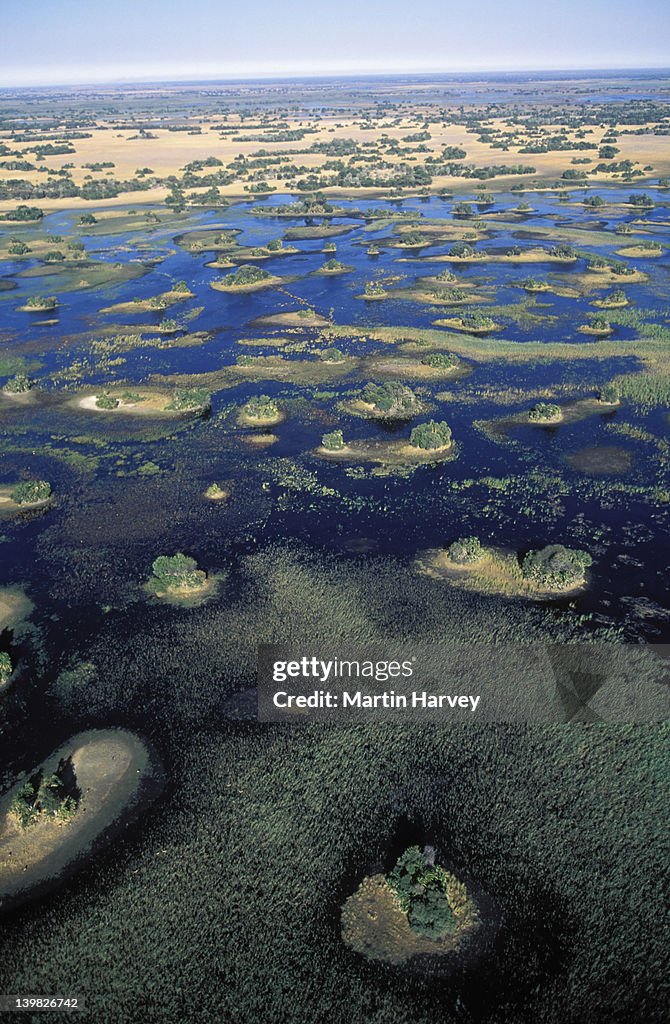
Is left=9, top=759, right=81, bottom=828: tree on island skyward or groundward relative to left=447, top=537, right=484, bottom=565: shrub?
groundward

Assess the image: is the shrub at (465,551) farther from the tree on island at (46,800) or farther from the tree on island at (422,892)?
the tree on island at (46,800)

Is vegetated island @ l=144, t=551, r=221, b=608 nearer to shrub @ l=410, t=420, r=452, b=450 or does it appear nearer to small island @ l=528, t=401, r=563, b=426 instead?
shrub @ l=410, t=420, r=452, b=450

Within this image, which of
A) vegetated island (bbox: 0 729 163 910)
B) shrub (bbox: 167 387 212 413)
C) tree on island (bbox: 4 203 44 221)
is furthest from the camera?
tree on island (bbox: 4 203 44 221)

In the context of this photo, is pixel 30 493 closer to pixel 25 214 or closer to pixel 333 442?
pixel 333 442

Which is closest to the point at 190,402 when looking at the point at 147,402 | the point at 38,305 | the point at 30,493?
the point at 147,402

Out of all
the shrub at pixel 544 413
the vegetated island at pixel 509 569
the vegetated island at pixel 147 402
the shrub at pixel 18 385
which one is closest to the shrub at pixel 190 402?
the vegetated island at pixel 147 402

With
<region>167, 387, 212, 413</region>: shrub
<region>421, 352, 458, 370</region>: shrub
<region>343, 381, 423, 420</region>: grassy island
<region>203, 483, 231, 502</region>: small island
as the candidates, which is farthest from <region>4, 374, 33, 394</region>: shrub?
<region>421, 352, 458, 370</region>: shrub
